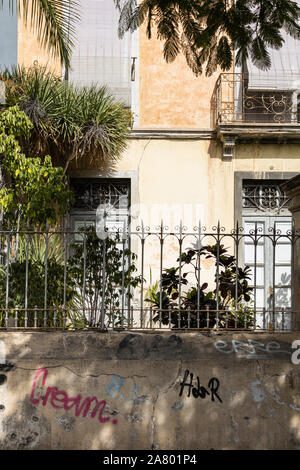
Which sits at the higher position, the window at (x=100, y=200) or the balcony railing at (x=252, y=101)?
the balcony railing at (x=252, y=101)

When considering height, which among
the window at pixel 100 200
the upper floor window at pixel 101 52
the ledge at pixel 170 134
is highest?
the upper floor window at pixel 101 52

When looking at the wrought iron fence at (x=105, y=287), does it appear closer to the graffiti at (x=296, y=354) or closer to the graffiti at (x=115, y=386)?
the graffiti at (x=296, y=354)

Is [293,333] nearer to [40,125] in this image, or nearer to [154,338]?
[154,338]

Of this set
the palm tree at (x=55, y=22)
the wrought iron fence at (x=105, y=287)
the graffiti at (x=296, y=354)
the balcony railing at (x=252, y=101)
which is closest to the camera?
the graffiti at (x=296, y=354)

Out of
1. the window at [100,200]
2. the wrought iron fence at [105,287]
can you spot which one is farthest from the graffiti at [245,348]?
the window at [100,200]

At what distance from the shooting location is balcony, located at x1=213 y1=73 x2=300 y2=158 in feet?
32.3

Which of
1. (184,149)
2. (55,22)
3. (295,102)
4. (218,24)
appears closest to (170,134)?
(184,149)

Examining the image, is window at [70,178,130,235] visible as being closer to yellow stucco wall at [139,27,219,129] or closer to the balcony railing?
yellow stucco wall at [139,27,219,129]

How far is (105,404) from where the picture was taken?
4.91 metres

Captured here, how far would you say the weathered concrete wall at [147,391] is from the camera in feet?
16.0

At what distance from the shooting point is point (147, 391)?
16.1ft

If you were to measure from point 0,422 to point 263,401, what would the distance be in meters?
2.25

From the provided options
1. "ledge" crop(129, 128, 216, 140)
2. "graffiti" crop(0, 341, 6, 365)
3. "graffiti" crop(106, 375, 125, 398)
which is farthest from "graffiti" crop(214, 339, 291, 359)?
"ledge" crop(129, 128, 216, 140)

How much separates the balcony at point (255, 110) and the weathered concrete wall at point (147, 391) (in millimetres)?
5587
